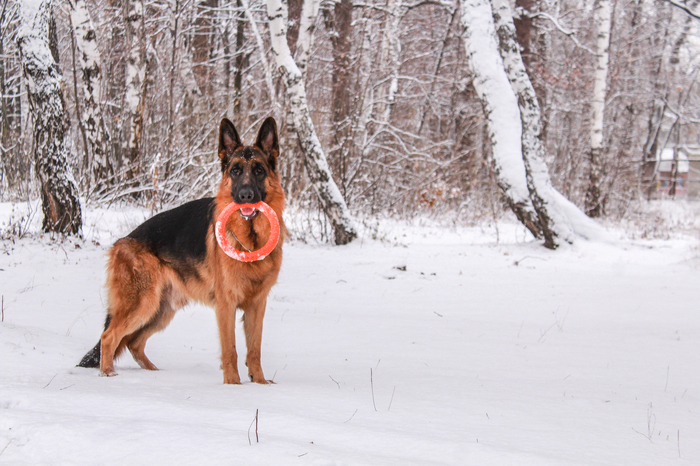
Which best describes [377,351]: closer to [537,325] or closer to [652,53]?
[537,325]

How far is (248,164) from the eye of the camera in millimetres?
3855

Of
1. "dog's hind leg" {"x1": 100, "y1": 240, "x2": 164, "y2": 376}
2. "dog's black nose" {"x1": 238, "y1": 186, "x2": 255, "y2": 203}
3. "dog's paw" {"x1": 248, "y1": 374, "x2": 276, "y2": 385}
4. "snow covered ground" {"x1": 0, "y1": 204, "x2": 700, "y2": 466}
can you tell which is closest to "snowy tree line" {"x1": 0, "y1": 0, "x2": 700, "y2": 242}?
"snow covered ground" {"x1": 0, "y1": 204, "x2": 700, "y2": 466}

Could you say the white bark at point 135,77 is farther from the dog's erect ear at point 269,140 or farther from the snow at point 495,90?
the dog's erect ear at point 269,140

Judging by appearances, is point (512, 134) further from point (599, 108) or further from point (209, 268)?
point (599, 108)

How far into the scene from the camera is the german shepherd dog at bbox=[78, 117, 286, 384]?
3.77 meters

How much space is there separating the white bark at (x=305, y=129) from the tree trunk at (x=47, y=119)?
3.40 meters

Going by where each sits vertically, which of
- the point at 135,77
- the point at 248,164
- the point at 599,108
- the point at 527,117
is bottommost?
the point at 248,164

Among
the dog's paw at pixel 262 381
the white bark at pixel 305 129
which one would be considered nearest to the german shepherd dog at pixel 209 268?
the dog's paw at pixel 262 381

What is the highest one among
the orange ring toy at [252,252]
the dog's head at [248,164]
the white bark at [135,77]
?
the white bark at [135,77]

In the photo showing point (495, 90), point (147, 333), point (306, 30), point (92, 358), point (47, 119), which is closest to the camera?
point (92, 358)

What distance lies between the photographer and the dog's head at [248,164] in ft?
12.5

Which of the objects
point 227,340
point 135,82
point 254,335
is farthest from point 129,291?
point 135,82

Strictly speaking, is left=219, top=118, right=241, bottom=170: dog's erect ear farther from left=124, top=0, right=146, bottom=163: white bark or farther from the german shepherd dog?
left=124, top=0, right=146, bottom=163: white bark

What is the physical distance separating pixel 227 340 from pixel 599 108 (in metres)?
14.7
